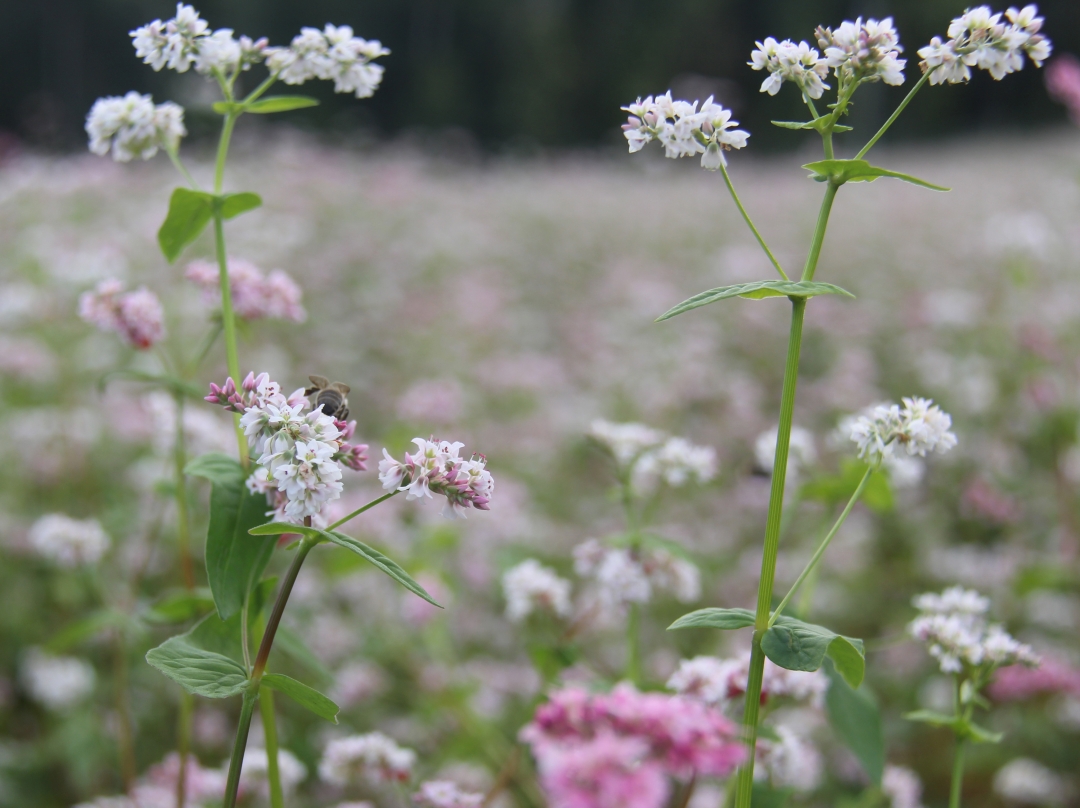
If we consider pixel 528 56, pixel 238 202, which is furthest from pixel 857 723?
pixel 528 56

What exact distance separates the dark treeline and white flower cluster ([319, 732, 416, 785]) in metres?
23.6

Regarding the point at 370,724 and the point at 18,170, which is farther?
the point at 18,170

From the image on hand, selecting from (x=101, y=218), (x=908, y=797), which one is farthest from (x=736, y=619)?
(x=101, y=218)

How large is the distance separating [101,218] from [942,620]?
6623mm

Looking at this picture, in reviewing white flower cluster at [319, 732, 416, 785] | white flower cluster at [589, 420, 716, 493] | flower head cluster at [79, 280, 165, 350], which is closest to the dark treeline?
white flower cluster at [589, 420, 716, 493]

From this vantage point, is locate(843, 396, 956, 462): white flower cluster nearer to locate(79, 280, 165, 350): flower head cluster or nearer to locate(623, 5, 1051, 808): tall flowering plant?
locate(623, 5, 1051, 808): tall flowering plant

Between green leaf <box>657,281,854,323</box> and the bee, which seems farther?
the bee

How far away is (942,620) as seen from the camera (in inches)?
52.6

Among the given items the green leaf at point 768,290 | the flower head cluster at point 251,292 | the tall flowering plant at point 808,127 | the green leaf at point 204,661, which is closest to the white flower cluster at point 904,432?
the tall flowering plant at point 808,127

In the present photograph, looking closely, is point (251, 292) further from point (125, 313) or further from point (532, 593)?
point (532, 593)

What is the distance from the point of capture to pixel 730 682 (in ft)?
4.10

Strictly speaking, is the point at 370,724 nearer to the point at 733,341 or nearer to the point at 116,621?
the point at 116,621

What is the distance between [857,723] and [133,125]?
4.87 feet

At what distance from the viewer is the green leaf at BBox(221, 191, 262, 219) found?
1.32 m
